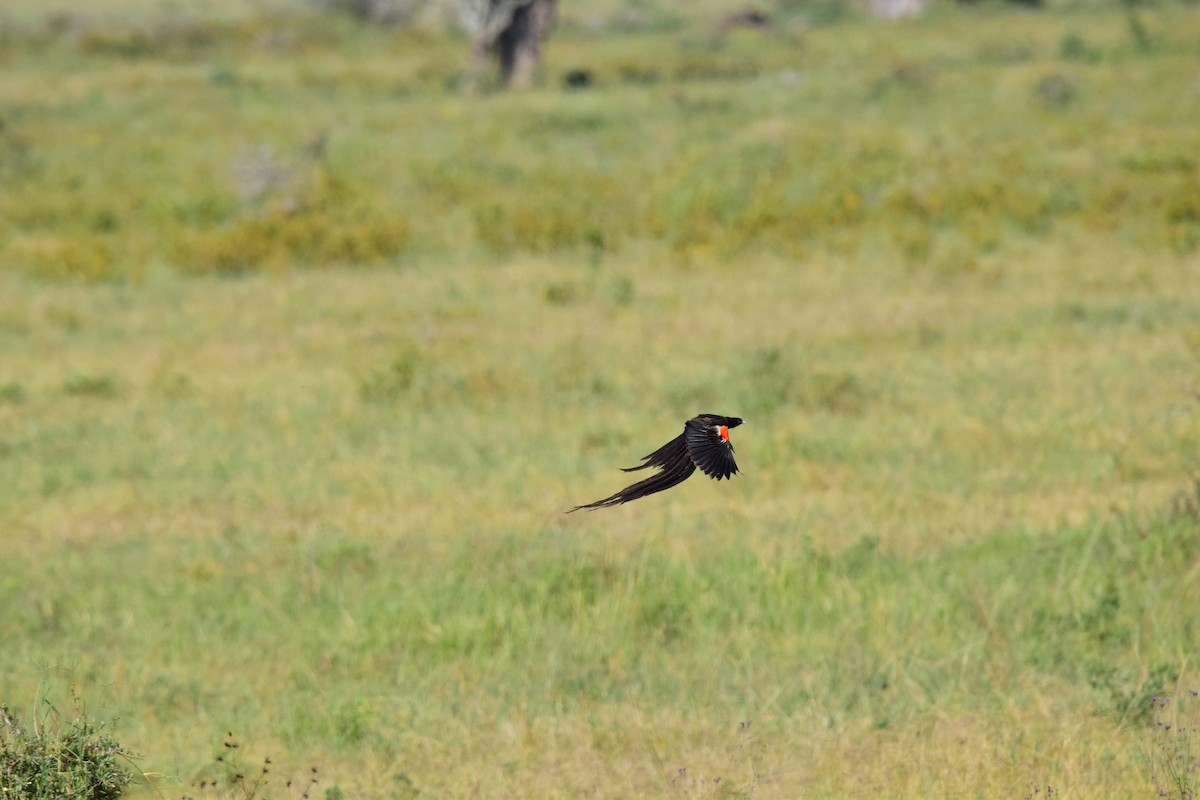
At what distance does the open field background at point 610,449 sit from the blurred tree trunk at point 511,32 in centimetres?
657

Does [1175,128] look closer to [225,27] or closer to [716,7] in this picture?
[225,27]

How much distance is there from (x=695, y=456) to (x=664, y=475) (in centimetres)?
11

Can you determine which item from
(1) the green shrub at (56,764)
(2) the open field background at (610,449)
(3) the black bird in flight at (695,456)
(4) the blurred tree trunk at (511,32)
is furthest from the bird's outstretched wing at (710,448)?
(4) the blurred tree trunk at (511,32)

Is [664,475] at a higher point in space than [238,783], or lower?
higher

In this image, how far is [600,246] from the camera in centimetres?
1802

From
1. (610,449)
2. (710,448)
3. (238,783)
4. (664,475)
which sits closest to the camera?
(664,475)

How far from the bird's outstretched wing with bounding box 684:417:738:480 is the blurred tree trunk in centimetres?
2767

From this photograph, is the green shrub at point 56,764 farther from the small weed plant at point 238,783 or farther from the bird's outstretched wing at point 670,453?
the bird's outstretched wing at point 670,453

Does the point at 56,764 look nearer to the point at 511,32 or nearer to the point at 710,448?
the point at 710,448

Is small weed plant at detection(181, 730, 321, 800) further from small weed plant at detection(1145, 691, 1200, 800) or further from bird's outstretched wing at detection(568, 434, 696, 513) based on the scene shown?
small weed plant at detection(1145, 691, 1200, 800)

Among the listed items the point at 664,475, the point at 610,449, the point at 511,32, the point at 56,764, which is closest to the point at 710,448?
the point at 664,475

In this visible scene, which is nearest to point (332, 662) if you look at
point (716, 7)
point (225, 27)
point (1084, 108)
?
point (1084, 108)

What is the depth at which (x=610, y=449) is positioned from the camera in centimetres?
1052

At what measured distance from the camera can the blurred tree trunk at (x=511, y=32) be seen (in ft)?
102
